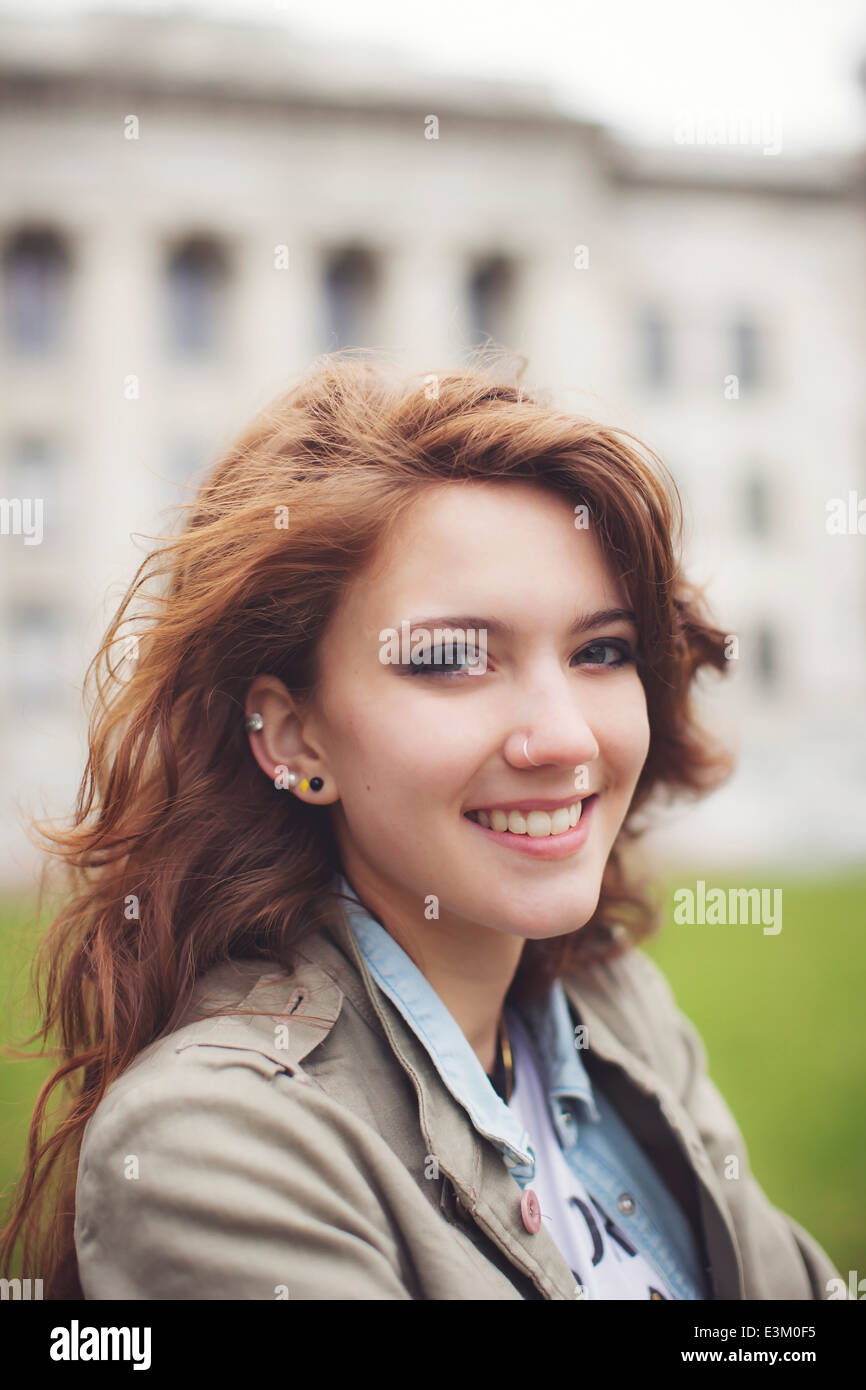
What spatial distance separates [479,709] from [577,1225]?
3.11ft

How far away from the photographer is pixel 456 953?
1.74 m

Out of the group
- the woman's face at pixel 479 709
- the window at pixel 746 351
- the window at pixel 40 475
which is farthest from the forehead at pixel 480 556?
the window at pixel 746 351

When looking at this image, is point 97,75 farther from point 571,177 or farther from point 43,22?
point 571,177

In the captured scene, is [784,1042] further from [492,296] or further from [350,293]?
[350,293]

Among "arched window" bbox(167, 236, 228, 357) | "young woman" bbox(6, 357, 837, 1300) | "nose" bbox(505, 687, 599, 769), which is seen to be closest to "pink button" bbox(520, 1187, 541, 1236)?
"young woman" bbox(6, 357, 837, 1300)

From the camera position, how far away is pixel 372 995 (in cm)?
160

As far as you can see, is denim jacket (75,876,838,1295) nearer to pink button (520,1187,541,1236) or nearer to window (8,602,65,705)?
pink button (520,1187,541,1236)

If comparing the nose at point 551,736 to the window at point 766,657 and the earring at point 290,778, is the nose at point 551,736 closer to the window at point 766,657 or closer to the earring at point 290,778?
the earring at point 290,778

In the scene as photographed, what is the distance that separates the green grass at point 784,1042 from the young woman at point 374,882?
51 cm

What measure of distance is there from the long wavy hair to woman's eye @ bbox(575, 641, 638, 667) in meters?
0.06

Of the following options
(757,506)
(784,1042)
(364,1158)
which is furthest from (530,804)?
(757,506)
